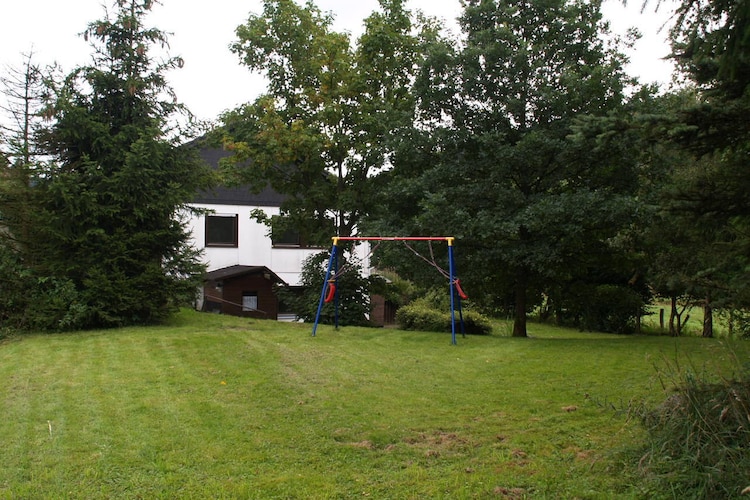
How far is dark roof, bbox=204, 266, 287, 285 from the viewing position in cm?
2345

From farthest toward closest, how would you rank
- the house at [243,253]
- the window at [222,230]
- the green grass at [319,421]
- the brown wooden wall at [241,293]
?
the window at [222,230] → the house at [243,253] → the brown wooden wall at [241,293] → the green grass at [319,421]

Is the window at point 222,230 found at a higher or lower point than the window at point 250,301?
higher

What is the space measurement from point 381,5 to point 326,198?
5.84m

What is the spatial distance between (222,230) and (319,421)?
19.8m

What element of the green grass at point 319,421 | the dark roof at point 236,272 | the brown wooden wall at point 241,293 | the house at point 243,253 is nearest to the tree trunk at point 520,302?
the green grass at point 319,421

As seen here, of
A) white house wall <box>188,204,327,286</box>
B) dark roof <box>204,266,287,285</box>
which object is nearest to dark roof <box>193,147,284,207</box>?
Answer: white house wall <box>188,204,327,286</box>

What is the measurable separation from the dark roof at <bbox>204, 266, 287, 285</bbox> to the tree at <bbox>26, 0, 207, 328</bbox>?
28.2 ft

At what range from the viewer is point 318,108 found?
58.5 ft

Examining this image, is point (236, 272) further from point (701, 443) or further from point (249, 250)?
point (701, 443)

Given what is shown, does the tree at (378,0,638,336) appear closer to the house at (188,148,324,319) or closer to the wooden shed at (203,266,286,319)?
the wooden shed at (203,266,286,319)

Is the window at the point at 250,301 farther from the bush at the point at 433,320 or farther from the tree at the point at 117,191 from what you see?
the tree at the point at 117,191

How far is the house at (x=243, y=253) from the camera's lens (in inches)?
944

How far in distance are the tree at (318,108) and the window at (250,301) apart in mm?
6547

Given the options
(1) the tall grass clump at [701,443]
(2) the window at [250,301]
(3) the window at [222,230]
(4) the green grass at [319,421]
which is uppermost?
(3) the window at [222,230]
